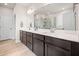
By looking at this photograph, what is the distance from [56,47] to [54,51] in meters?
0.11

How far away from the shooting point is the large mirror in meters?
1.50

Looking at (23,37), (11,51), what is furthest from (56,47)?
(23,37)

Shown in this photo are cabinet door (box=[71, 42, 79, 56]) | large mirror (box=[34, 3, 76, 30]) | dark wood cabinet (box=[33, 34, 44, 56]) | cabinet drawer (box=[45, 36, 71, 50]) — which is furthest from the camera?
dark wood cabinet (box=[33, 34, 44, 56])

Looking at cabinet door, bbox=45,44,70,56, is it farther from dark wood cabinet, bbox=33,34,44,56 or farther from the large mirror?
the large mirror

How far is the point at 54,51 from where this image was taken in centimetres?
146

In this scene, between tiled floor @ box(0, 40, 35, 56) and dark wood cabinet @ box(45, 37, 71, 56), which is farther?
tiled floor @ box(0, 40, 35, 56)

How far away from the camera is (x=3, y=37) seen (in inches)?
93.5

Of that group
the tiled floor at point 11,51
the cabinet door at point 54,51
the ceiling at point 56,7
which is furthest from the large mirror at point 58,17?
the tiled floor at point 11,51

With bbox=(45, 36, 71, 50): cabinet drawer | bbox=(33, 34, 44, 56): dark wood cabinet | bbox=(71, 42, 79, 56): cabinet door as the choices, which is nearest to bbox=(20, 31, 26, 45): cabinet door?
bbox=(33, 34, 44, 56): dark wood cabinet

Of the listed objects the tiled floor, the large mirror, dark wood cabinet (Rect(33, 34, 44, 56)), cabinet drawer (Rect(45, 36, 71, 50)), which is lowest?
the tiled floor

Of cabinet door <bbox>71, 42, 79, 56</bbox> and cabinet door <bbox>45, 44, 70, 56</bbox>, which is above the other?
cabinet door <bbox>71, 42, 79, 56</bbox>

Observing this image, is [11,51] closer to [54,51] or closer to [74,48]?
[54,51]

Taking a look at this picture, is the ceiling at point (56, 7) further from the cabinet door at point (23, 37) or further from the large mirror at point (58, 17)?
the cabinet door at point (23, 37)

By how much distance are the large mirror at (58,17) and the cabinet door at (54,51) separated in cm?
44
